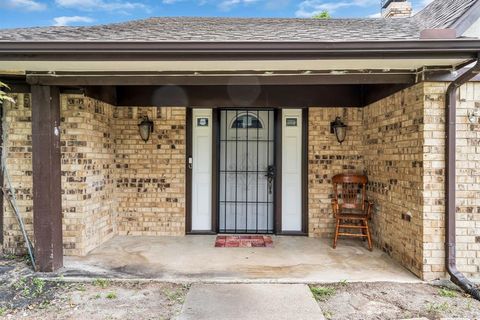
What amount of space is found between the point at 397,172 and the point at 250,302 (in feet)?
7.63

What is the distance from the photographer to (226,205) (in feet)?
17.8

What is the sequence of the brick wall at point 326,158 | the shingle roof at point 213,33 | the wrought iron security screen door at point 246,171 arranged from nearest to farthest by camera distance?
the shingle roof at point 213,33, the brick wall at point 326,158, the wrought iron security screen door at point 246,171

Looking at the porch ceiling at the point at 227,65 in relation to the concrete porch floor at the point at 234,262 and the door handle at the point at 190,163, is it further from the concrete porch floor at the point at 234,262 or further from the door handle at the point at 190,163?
the concrete porch floor at the point at 234,262

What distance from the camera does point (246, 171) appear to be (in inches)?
213

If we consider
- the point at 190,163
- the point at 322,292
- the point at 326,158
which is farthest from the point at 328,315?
the point at 190,163

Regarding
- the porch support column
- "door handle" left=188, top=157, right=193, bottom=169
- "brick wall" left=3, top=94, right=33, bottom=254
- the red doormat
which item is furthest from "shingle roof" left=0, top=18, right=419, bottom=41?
the red doormat

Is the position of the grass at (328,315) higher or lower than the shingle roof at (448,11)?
lower

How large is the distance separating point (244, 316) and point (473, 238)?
8.18 ft

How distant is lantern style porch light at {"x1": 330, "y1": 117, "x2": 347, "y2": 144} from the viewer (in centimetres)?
493

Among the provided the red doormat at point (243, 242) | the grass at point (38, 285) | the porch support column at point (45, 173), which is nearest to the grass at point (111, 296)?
the grass at point (38, 285)

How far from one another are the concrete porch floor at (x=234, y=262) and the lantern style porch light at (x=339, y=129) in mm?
1537

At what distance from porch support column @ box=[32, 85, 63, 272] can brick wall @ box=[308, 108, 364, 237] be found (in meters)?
3.41

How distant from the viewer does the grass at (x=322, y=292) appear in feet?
9.83

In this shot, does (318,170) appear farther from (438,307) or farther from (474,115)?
(438,307)
